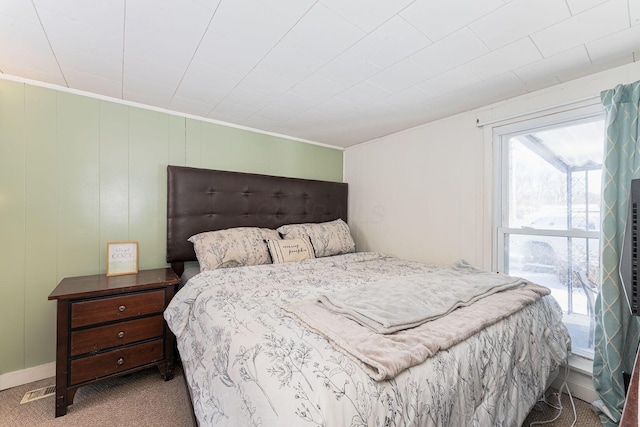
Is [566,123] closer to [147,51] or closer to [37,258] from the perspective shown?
[147,51]

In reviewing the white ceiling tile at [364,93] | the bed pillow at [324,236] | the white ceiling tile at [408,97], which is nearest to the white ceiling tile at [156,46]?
the white ceiling tile at [364,93]

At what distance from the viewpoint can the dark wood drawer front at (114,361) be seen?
66.6 inches

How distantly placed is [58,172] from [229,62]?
154 centimetres

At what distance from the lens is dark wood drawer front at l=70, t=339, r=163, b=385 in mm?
1692

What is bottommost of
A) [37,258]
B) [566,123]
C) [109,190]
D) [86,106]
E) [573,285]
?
[573,285]

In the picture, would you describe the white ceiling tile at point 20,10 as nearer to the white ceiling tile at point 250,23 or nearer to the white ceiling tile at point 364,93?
the white ceiling tile at point 250,23

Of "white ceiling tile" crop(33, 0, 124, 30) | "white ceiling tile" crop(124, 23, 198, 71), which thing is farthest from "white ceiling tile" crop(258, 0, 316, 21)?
Result: "white ceiling tile" crop(33, 0, 124, 30)

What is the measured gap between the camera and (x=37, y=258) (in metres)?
1.96

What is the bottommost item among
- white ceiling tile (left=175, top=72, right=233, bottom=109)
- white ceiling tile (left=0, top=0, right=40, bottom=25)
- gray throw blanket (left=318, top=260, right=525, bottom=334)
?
gray throw blanket (left=318, top=260, right=525, bottom=334)

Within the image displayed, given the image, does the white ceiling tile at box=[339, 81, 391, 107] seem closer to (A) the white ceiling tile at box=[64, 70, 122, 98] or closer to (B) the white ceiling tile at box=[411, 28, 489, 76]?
(B) the white ceiling tile at box=[411, 28, 489, 76]

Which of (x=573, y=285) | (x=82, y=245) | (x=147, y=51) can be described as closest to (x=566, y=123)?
(x=573, y=285)

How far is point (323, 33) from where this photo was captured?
1397 mm

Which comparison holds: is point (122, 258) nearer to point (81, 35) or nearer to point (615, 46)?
point (81, 35)

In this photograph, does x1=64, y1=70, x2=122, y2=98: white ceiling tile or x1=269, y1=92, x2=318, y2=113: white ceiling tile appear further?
x1=269, y1=92, x2=318, y2=113: white ceiling tile
